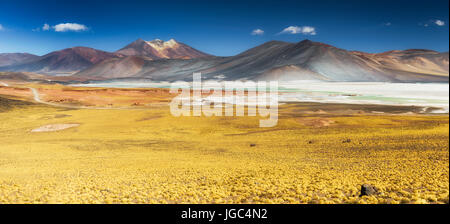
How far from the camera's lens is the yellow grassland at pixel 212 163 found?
11352mm

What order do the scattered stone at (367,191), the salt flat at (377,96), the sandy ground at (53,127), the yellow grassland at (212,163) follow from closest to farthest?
the scattered stone at (367,191)
the yellow grassland at (212,163)
the sandy ground at (53,127)
the salt flat at (377,96)

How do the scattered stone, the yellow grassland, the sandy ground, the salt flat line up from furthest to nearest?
the salt flat < the sandy ground < the yellow grassland < the scattered stone

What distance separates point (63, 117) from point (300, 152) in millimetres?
26593

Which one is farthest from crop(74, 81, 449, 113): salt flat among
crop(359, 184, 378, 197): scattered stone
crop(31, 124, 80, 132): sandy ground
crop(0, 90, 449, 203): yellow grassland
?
crop(31, 124, 80, 132): sandy ground

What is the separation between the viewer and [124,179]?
13.9 meters

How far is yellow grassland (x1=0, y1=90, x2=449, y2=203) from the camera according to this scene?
37.2ft

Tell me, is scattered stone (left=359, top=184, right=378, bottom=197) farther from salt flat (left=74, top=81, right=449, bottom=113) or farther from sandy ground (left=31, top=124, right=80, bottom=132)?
salt flat (left=74, top=81, right=449, bottom=113)

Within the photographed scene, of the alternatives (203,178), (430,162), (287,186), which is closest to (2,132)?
(203,178)

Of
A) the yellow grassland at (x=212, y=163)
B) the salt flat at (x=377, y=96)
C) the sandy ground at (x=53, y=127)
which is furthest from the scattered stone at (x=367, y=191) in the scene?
the salt flat at (x=377, y=96)

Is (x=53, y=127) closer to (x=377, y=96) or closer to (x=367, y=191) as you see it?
(x=367, y=191)

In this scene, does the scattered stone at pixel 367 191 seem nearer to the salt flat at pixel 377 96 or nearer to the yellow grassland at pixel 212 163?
the yellow grassland at pixel 212 163

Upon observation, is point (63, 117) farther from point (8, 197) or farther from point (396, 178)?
point (396, 178)

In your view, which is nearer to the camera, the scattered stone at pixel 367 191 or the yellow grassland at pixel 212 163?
the scattered stone at pixel 367 191
